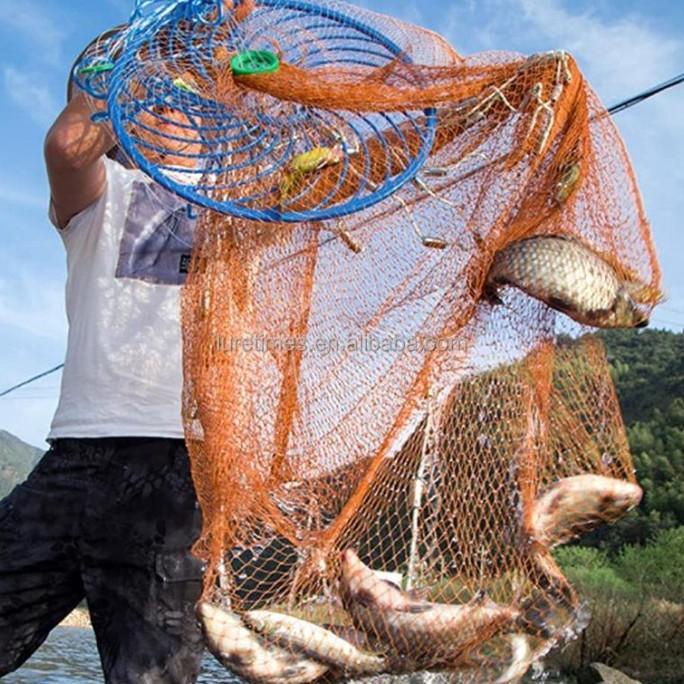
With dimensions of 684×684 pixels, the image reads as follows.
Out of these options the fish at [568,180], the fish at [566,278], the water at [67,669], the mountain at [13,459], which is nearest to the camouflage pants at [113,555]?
the fish at [566,278]

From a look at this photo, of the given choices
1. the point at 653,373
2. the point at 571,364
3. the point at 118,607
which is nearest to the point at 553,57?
the point at 571,364

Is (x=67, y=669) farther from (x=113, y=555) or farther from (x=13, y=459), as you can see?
(x=13, y=459)

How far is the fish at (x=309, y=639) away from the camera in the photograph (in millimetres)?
Result: 2234

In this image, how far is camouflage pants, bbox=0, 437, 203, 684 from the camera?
98.7 inches

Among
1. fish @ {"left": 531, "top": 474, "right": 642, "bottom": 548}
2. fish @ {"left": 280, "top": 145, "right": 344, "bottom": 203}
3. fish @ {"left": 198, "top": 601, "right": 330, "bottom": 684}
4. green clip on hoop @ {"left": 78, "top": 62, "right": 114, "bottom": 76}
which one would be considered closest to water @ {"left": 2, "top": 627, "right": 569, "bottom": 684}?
fish @ {"left": 531, "top": 474, "right": 642, "bottom": 548}

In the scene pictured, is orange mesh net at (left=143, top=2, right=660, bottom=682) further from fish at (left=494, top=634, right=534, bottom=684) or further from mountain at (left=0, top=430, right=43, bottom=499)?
mountain at (left=0, top=430, right=43, bottom=499)

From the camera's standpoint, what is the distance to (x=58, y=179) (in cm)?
262

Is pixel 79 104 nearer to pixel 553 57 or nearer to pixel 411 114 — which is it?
pixel 411 114

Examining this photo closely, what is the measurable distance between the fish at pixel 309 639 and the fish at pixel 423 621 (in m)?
0.09

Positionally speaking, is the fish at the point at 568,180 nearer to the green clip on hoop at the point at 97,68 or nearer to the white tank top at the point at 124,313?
the white tank top at the point at 124,313

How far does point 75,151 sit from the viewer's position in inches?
99.0

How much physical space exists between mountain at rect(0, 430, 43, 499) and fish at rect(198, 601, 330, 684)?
137m

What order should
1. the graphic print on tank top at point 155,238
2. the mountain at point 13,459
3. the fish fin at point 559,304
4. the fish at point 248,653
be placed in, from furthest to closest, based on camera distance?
the mountain at point 13,459, the graphic print on tank top at point 155,238, the fish fin at point 559,304, the fish at point 248,653

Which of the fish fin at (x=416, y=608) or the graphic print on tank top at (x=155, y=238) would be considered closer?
the fish fin at (x=416, y=608)
